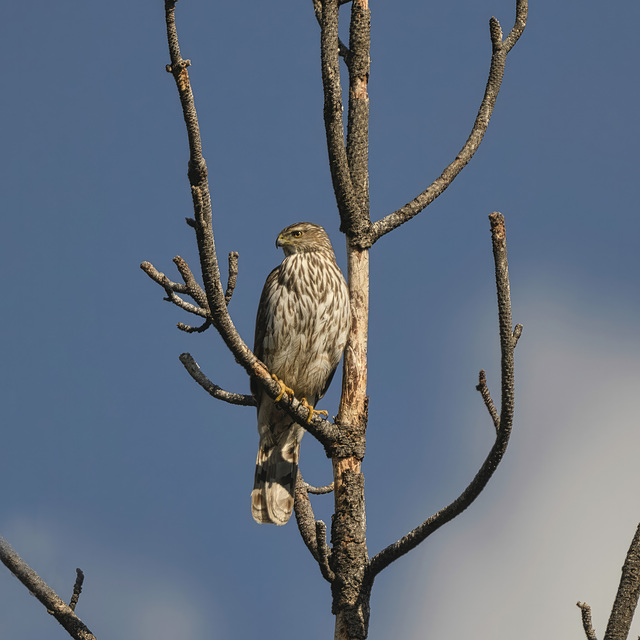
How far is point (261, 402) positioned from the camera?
726 centimetres

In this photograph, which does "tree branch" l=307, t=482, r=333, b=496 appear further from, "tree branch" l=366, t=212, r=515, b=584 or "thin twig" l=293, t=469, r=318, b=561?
"tree branch" l=366, t=212, r=515, b=584

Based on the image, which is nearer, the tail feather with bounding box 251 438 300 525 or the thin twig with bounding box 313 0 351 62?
the thin twig with bounding box 313 0 351 62

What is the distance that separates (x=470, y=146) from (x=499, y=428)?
246 cm

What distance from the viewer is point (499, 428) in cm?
403

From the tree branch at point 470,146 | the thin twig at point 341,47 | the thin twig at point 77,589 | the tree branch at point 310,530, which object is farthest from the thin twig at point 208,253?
the thin twig at point 341,47

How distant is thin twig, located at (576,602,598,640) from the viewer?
12.5 feet

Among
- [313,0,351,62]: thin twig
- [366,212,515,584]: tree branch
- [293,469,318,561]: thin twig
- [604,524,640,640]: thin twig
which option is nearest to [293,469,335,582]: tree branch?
[293,469,318,561]: thin twig

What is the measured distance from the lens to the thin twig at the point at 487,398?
13.4 ft

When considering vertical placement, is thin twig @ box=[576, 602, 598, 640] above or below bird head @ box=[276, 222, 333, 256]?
below

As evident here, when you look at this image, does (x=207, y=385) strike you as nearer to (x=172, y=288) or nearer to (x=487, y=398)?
(x=172, y=288)

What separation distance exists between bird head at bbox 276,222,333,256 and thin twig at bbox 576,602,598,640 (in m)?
4.38

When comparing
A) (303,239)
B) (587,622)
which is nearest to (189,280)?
(587,622)

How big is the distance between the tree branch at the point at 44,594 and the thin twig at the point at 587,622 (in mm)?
2627

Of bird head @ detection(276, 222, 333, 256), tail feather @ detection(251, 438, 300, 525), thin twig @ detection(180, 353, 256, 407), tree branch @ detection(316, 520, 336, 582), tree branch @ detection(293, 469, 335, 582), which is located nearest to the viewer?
tree branch @ detection(316, 520, 336, 582)
